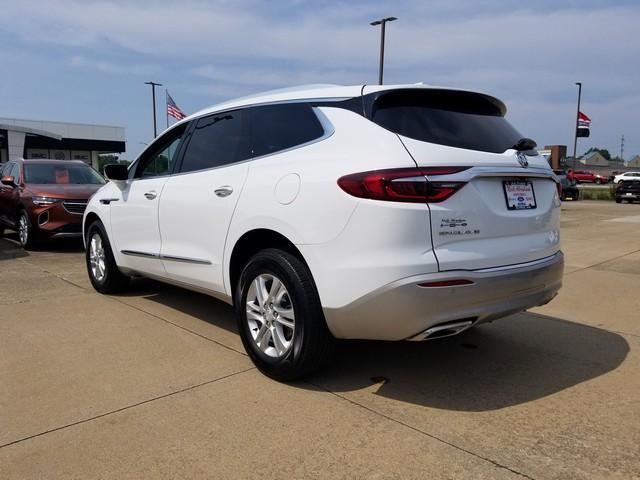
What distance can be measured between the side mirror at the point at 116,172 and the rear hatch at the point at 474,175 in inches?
119

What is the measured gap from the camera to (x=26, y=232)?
29.9ft

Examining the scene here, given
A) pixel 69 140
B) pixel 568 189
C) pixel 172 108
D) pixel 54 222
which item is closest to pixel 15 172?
pixel 54 222

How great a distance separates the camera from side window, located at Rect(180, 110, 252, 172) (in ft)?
13.1

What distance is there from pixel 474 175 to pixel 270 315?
1491mm

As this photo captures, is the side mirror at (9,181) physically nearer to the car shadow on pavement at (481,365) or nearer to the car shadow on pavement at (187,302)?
the car shadow on pavement at (187,302)

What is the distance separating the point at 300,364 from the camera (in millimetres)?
3279

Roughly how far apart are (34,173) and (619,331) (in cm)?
942

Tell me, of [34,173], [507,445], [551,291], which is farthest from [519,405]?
[34,173]

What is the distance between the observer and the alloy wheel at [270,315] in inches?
134

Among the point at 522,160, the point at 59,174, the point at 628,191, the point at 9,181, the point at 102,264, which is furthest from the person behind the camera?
the point at 628,191

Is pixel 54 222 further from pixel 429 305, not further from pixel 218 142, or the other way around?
pixel 429 305

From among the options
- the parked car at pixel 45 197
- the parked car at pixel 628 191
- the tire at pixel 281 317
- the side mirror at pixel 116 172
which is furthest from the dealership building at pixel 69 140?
the tire at pixel 281 317

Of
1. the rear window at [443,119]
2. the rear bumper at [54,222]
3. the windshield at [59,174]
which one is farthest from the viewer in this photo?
the windshield at [59,174]

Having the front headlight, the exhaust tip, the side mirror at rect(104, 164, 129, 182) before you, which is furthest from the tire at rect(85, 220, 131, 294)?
the exhaust tip
